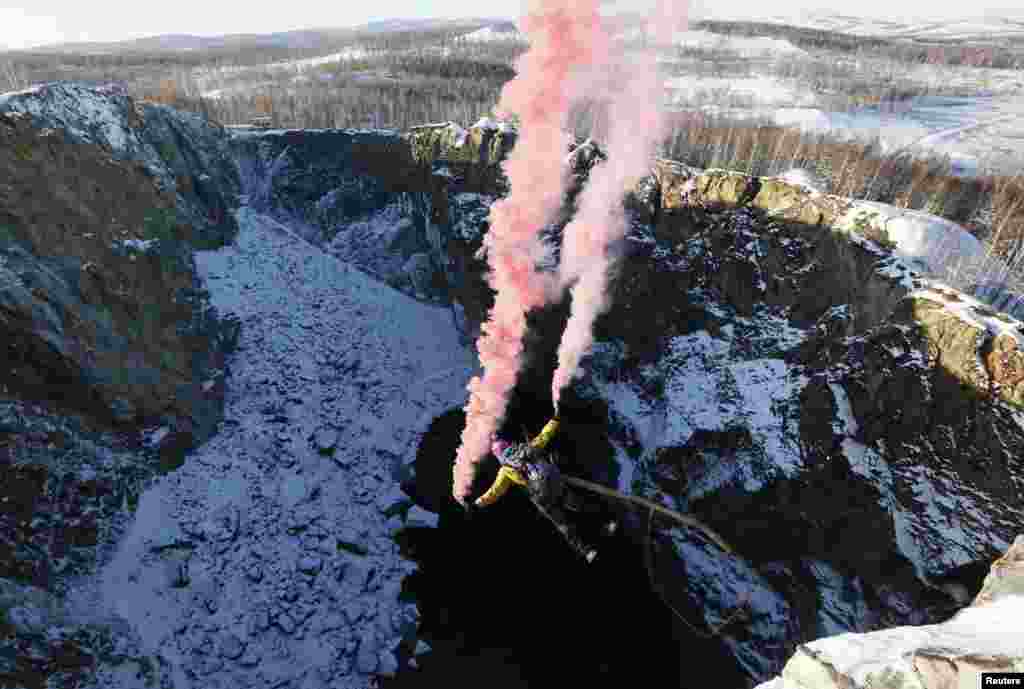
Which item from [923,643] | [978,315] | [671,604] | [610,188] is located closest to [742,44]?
[610,188]

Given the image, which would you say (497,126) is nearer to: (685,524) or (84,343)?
(84,343)

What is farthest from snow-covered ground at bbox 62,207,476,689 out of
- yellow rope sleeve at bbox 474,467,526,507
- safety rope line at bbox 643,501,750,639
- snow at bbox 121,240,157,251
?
safety rope line at bbox 643,501,750,639

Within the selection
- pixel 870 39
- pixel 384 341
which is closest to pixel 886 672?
pixel 384 341

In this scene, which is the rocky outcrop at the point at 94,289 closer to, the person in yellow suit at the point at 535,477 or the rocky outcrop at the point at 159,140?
the rocky outcrop at the point at 159,140

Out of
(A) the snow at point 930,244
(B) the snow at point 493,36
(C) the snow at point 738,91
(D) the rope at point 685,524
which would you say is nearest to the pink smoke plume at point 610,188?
(D) the rope at point 685,524

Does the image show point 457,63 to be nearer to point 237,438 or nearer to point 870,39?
point 237,438

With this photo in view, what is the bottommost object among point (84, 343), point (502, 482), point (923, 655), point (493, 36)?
point (502, 482)

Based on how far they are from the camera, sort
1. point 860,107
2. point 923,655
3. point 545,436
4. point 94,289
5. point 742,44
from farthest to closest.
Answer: point 742,44 → point 860,107 → point 94,289 → point 545,436 → point 923,655
